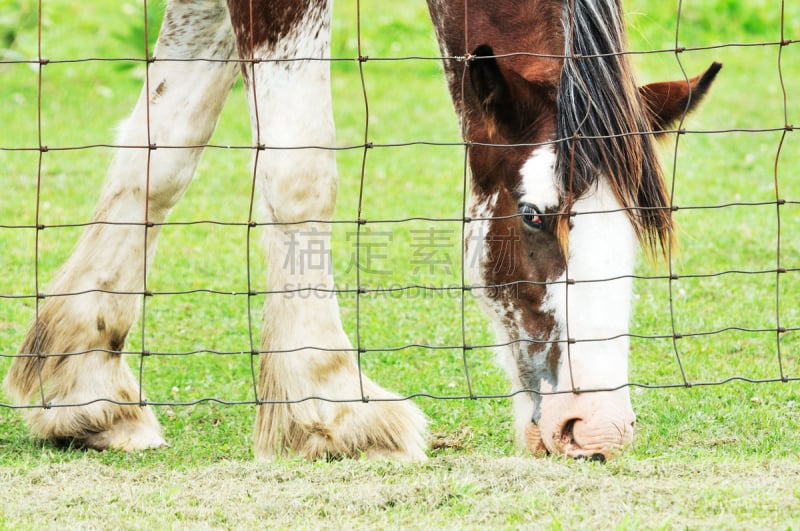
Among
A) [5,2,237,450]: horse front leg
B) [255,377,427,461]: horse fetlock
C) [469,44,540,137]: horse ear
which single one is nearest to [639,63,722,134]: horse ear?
[469,44,540,137]: horse ear

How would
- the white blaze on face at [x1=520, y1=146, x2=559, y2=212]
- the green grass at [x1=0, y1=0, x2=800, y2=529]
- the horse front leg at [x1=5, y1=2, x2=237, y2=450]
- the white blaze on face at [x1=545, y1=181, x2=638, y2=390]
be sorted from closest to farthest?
the green grass at [x1=0, y1=0, x2=800, y2=529], the white blaze on face at [x1=545, y1=181, x2=638, y2=390], the white blaze on face at [x1=520, y1=146, x2=559, y2=212], the horse front leg at [x1=5, y1=2, x2=237, y2=450]

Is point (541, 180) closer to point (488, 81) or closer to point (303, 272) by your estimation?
point (488, 81)

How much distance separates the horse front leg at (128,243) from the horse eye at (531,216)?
135 centimetres

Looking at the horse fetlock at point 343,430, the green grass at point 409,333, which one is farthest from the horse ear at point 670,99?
Answer: the horse fetlock at point 343,430

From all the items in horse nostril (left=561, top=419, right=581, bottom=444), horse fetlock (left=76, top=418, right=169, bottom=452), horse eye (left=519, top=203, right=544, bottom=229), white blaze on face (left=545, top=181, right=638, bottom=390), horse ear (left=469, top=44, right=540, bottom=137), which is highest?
horse ear (left=469, top=44, right=540, bottom=137)

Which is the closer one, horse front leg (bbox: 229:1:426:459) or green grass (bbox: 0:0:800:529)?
green grass (bbox: 0:0:800:529)

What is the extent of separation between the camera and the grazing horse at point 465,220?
3.11 m

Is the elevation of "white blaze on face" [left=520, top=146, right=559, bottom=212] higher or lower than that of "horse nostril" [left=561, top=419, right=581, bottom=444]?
higher

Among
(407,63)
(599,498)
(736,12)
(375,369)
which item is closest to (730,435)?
(599,498)

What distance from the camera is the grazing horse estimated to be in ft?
10.2

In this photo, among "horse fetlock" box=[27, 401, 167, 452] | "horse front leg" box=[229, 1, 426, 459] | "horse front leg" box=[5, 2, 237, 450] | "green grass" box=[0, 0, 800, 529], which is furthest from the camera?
"horse front leg" box=[5, 2, 237, 450]

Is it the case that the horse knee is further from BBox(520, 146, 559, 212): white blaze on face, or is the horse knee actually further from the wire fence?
BBox(520, 146, 559, 212): white blaze on face

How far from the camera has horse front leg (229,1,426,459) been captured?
3363 mm

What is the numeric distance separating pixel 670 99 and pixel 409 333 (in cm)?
191
